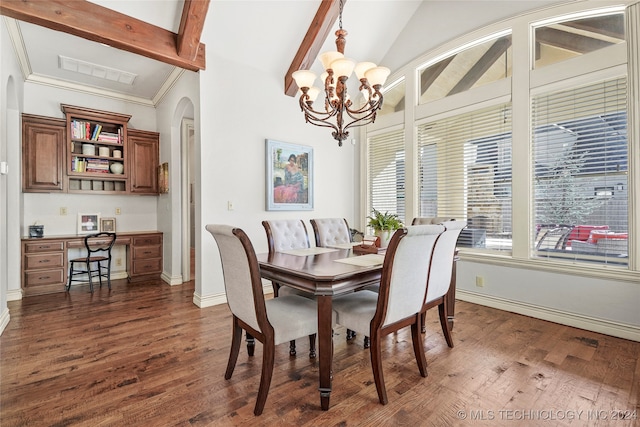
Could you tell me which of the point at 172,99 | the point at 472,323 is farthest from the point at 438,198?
the point at 172,99

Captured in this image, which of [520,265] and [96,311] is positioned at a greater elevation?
[520,265]

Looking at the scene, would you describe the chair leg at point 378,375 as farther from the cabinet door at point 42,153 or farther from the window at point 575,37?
the cabinet door at point 42,153

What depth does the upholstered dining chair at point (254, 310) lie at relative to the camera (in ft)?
5.34

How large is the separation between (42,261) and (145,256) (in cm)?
117

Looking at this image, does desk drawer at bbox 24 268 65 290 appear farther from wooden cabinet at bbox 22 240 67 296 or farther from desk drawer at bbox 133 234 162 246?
desk drawer at bbox 133 234 162 246

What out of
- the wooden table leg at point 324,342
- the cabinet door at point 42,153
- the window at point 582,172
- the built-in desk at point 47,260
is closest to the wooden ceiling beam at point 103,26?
the cabinet door at point 42,153

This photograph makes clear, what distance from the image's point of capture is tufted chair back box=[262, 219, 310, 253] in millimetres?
2846

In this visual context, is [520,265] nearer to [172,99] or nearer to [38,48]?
[172,99]

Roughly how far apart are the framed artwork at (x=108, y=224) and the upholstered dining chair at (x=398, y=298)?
439cm

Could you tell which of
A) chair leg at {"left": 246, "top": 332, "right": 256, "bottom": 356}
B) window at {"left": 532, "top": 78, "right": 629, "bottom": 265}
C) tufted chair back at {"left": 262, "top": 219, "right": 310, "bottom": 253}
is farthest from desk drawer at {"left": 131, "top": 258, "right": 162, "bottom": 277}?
window at {"left": 532, "top": 78, "right": 629, "bottom": 265}

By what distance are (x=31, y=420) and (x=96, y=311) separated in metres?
1.95

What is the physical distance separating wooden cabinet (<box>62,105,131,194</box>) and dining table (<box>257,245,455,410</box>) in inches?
142

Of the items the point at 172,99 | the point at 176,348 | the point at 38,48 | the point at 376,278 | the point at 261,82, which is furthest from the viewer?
the point at 172,99

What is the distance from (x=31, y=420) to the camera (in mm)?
1601
